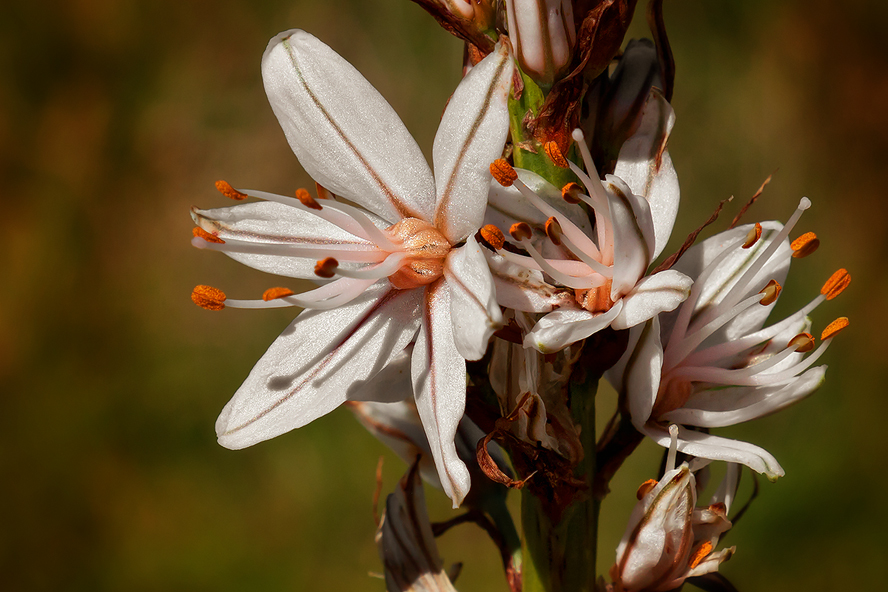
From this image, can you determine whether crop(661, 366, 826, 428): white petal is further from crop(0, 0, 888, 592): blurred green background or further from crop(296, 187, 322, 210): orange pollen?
crop(0, 0, 888, 592): blurred green background

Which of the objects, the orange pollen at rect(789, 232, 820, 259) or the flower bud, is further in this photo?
the orange pollen at rect(789, 232, 820, 259)

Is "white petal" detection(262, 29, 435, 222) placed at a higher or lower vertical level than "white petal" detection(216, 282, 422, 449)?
higher

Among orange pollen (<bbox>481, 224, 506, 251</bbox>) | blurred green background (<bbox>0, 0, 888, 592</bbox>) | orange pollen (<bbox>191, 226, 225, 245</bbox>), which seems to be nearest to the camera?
orange pollen (<bbox>481, 224, 506, 251</bbox>)

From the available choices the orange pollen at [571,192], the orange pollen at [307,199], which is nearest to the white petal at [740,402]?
the orange pollen at [571,192]

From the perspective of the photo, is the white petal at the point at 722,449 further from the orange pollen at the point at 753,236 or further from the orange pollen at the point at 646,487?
the orange pollen at the point at 753,236

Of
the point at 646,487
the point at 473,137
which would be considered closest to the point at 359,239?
the point at 473,137

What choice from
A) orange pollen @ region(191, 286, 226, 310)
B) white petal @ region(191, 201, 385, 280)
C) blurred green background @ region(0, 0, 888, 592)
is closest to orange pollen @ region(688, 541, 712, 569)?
white petal @ region(191, 201, 385, 280)

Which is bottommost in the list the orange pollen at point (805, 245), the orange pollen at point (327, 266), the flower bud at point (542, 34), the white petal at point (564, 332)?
the white petal at point (564, 332)
